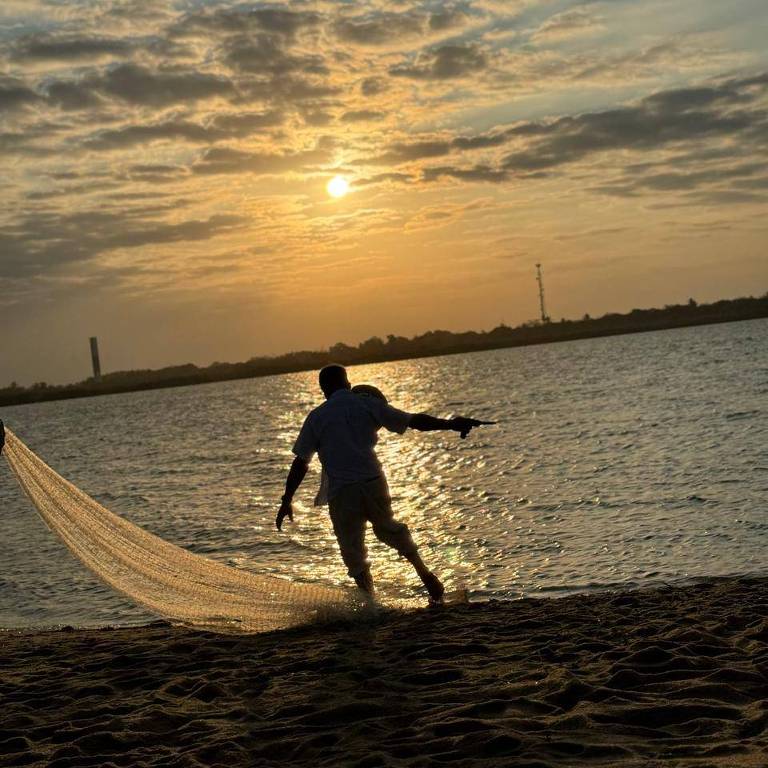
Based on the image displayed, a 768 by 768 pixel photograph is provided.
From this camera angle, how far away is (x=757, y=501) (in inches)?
600

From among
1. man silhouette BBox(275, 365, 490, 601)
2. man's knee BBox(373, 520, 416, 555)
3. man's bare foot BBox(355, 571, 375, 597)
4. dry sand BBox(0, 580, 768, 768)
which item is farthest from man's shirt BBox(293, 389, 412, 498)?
dry sand BBox(0, 580, 768, 768)

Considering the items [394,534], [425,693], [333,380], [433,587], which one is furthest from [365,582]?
[425,693]

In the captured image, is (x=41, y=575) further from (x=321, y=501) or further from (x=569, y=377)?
(x=569, y=377)

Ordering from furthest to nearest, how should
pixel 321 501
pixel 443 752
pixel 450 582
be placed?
pixel 450 582 < pixel 321 501 < pixel 443 752

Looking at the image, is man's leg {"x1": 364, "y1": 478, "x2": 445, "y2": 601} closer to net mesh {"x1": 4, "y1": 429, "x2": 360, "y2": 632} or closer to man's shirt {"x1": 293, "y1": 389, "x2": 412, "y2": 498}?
man's shirt {"x1": 293, "y1": 389, "x2": 412, "y2": 498}

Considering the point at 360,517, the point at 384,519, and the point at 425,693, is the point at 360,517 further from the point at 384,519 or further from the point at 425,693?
the point at 425,693

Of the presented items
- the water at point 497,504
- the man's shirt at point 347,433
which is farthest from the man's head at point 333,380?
the water at point 497,504

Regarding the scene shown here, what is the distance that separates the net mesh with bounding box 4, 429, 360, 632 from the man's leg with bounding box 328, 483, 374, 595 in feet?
1.22

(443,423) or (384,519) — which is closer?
(443,423)

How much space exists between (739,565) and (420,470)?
51.2ft

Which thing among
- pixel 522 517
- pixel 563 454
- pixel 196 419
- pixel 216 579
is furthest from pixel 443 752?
pixel 196 419

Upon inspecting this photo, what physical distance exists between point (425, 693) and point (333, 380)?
10.1 ft

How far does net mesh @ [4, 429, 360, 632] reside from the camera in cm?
838

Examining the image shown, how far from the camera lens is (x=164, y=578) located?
339 inches
